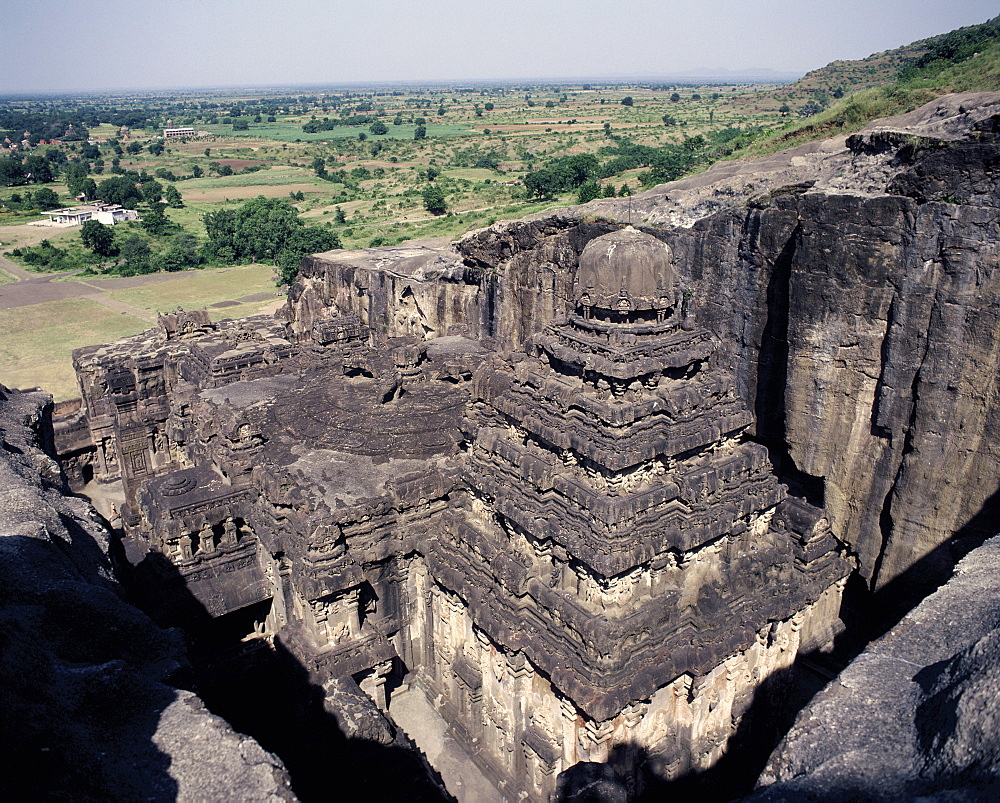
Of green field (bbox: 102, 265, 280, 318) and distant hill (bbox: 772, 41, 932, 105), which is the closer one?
green field (bbox: 102, 265, 280, 318)

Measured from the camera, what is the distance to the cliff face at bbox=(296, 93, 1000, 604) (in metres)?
14.5

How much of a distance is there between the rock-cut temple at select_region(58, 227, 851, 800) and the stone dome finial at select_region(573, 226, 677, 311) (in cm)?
3

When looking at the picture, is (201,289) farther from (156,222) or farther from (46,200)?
(46,200)

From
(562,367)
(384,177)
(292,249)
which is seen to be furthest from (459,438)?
(384,177)

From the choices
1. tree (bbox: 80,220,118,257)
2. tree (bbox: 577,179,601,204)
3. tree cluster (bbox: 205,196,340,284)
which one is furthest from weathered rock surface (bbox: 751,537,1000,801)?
tree (bbox: 80,220,118,257)

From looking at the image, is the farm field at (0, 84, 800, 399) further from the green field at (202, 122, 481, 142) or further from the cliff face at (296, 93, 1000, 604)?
the cliff face at (296, 93, 1000, 604)

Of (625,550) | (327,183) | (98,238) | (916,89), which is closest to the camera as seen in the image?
(625,550)

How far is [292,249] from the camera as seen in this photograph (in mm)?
62250

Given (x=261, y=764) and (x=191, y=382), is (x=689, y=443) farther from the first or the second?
(x=191, y=382)

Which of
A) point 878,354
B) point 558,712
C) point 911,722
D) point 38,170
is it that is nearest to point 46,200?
point 38,170

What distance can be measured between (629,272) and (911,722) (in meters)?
7.27

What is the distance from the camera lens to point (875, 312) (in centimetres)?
1580

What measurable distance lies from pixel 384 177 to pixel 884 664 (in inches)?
4356

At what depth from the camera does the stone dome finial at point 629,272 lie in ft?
38.8
